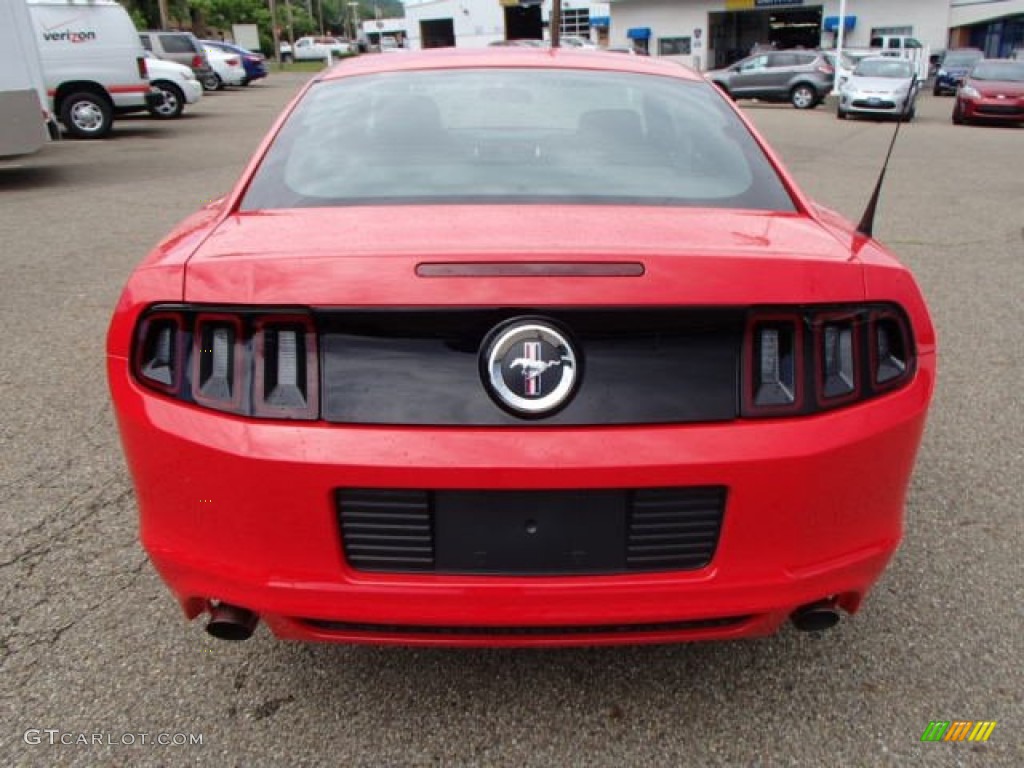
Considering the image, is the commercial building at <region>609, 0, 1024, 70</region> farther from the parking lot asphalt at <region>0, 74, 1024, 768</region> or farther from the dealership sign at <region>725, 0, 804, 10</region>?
the parking lot asphalt at <region>0, 74, 1024, 768</region>

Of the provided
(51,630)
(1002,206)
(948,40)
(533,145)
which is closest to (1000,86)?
(1002,206)

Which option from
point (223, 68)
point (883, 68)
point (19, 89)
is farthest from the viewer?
point (223, 68)

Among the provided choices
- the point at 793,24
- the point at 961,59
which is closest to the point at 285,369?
the point at 961,59

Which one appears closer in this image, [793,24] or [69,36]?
[69,36]

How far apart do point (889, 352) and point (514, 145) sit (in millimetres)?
1229

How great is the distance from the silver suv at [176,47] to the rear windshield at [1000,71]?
19.9 metres

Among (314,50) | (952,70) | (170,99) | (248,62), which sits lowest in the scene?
(314,50)

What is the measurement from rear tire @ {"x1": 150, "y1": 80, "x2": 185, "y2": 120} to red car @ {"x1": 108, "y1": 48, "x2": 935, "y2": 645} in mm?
19616

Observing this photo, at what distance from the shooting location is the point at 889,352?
1.91 metres

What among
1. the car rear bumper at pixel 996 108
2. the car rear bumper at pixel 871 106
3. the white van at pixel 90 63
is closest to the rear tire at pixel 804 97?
the car rear bumper at pixel 871 106

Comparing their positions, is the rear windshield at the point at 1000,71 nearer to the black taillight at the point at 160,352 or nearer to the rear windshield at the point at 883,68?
the rear windshield at the point at 883,68

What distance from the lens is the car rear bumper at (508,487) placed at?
5.57ft

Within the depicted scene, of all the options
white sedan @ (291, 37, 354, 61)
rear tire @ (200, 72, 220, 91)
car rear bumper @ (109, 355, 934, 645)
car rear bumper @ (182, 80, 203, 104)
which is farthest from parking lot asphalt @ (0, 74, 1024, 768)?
white sedan @ (291, 37, 354, 61)

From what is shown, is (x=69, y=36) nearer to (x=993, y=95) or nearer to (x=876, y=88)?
(x=876, y=88)
